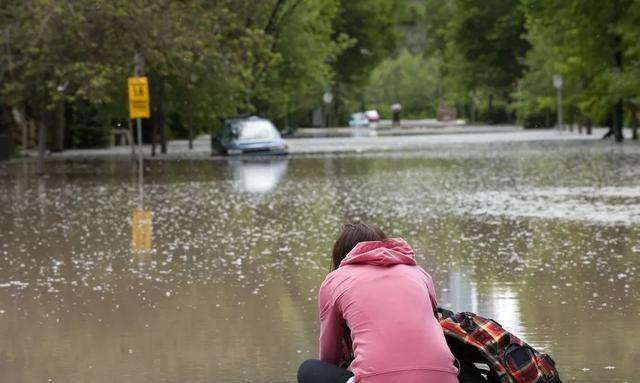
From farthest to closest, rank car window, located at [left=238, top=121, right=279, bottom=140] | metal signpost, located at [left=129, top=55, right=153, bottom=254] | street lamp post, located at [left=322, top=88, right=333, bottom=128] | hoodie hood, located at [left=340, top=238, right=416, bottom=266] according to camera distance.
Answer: street lamp post, located at [left=322, top=88, right=333, bottom=128]
car window, located at [left=238, top=121, right=279, bottom=140]
metal signpost, located at [left=129, top=55, right=153, bottom=254]
hoodie hood, located at [left=340, top=238, right=416, bottom=266]

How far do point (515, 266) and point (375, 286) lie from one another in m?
8.50

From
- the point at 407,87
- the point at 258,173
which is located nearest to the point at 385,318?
the point at 258,173

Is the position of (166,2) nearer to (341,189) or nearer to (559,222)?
(341,189)

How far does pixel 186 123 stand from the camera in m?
51.9

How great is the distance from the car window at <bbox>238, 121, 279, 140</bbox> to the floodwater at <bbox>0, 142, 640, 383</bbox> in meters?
16.5

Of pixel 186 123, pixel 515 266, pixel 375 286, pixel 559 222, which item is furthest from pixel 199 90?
pixel 375 286

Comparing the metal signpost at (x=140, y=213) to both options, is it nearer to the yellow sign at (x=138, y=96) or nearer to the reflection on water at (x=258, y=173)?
the yellow sign at (x=138, y=96)

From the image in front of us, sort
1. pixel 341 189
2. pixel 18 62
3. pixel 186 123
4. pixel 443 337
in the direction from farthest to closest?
pixel 186 123 < pixel 18 62 < pixel 341 189 < pixel 443 337

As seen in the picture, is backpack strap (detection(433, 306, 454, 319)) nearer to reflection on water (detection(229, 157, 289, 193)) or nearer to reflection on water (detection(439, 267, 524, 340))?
reflection on water (detection(439, 267, 524, 340))

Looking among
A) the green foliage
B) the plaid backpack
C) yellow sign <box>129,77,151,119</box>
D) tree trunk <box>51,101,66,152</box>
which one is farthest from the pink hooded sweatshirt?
the green foliage

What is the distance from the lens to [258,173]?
3534 centimetres

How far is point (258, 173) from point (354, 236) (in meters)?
29.7

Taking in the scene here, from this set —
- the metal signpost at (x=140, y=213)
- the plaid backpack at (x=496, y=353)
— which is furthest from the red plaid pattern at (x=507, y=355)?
the metal signpost at (x=140, y=213)

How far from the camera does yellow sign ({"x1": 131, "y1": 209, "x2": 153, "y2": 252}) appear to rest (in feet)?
54.4
